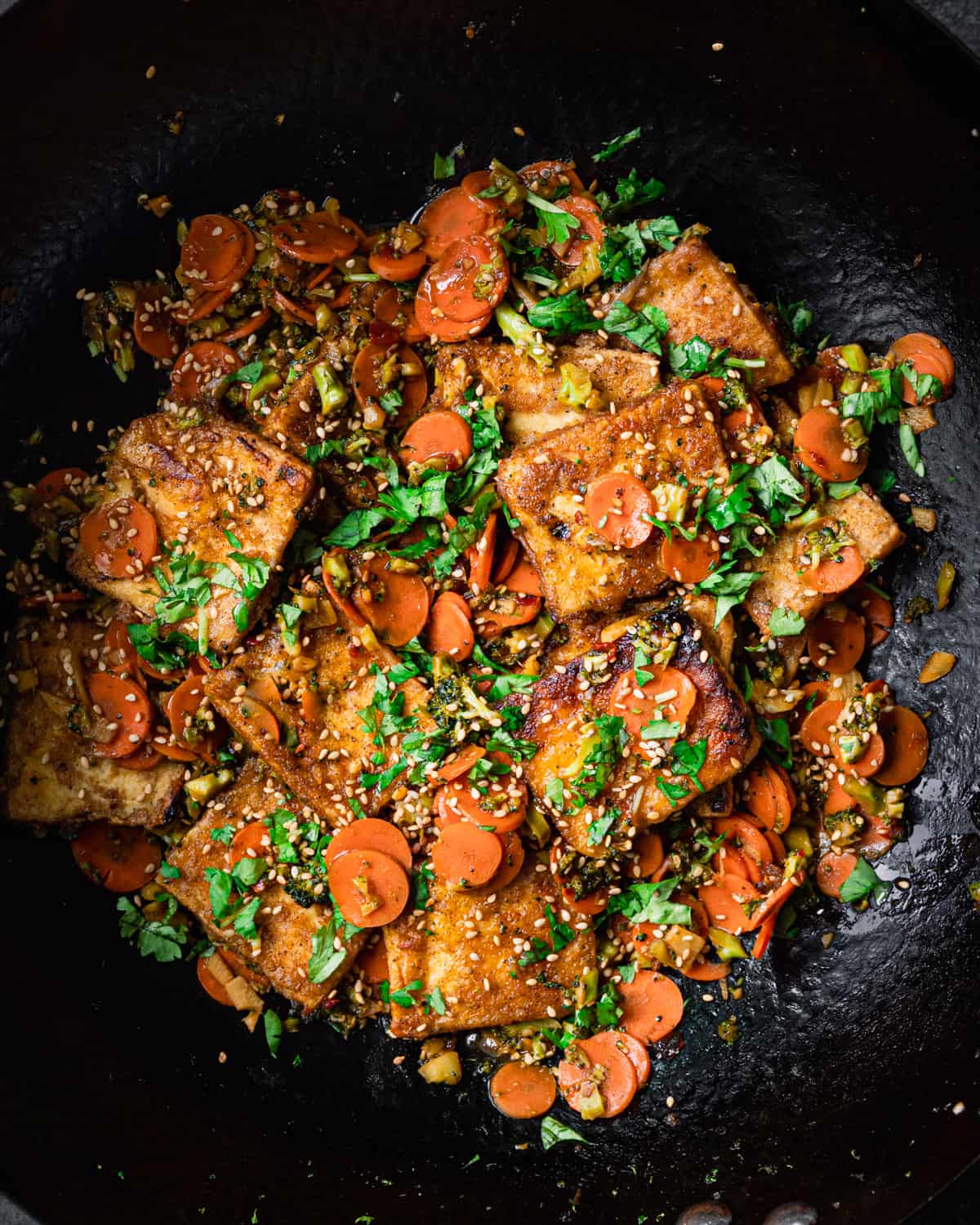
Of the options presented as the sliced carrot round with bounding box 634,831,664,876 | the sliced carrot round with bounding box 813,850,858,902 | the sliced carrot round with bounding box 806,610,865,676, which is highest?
the sliced carrot round with bounding box 806,610,865,676

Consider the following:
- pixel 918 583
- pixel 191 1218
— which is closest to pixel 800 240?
pixel 918 583

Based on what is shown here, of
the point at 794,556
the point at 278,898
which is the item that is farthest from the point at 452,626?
the point at 794,556

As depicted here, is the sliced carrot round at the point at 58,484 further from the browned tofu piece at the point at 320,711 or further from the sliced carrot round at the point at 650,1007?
the sliced carrot round at the point at 650,1007

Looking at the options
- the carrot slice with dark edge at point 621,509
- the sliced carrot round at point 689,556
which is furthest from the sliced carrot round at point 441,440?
the sliced carrot round at point 689,556

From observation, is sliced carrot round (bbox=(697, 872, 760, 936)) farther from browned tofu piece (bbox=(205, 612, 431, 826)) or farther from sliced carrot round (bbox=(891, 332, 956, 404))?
sliced carrot round (bbox=(891, 332, 956, 404))

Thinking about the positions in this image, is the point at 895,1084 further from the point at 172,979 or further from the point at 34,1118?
the point at 34,1118

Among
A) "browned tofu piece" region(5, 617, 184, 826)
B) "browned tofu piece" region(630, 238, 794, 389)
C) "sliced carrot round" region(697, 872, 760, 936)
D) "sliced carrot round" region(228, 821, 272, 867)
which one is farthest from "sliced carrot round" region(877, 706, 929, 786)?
"browned tofu piece" region(5, 617, 184, 826)
